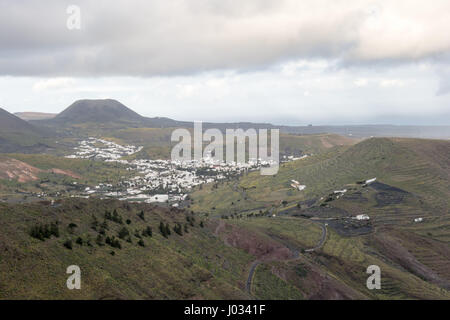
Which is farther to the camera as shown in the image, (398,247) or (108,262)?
(398,247)

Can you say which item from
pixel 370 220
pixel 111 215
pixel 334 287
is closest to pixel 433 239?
pixel 370 220

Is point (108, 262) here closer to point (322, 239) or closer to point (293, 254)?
point (293, 254)

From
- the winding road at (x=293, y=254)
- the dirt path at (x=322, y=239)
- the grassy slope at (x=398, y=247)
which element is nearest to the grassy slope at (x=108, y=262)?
the winding road at (x=293, y=254)

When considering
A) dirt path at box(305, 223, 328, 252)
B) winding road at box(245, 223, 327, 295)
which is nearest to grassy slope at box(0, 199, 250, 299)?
winding road at box(245, 223, 327, 295)

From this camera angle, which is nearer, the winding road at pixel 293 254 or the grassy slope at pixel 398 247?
the winding road at pixel 293 254

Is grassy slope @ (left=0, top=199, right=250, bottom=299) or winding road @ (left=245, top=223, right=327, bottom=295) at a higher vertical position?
grassy slope @ (left=0, top=199, right=250, bottom=299)

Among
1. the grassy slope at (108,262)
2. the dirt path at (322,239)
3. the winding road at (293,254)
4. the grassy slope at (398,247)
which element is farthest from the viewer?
the dirt path at (322,239)

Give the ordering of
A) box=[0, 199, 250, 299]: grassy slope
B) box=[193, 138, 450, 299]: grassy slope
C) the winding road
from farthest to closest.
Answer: box=[193, 138, 450, 299]: grassy slope → the winding road → box=[0, 199, 250, 299]: grassy slope

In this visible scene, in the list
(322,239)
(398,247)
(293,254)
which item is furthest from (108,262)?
(398,247)

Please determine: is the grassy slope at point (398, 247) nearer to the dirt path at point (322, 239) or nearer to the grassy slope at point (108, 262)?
the dirt path at point (322, 239)

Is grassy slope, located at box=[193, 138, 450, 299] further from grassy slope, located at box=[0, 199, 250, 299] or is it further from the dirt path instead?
grassy slope, located at box=[0, 199, 250, 299]
